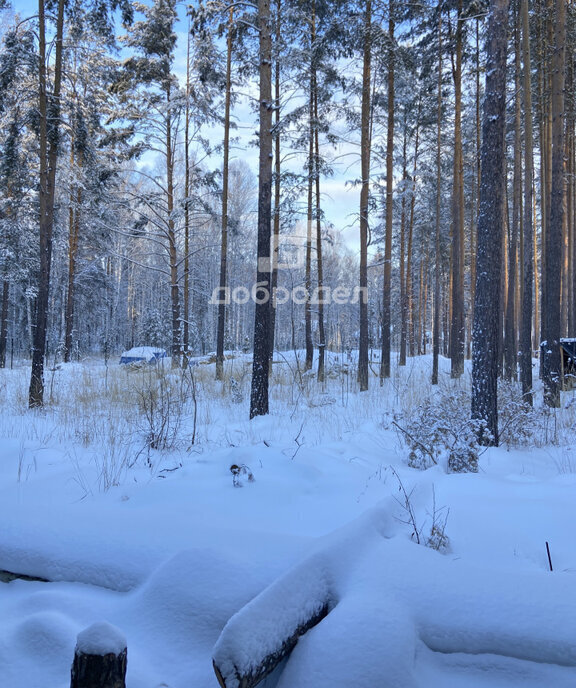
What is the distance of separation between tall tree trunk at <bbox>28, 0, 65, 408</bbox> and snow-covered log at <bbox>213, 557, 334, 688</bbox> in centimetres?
711

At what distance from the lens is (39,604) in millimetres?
1730

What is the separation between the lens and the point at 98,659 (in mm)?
1011

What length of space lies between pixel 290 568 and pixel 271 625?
356mm

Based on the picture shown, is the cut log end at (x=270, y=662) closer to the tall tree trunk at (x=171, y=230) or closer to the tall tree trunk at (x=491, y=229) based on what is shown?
the tall tree trunk at (x=491, y=229)

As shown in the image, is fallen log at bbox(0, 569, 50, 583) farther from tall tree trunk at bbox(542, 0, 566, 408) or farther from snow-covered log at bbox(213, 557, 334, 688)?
tall tree trunk at bbox(542, 0, 566, 408)

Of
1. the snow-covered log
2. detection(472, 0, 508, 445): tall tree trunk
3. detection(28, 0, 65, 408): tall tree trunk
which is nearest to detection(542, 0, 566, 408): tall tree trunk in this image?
detection(472, 0, 508, 445): tall tree trunk

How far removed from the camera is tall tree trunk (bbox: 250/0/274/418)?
5969 millimetres

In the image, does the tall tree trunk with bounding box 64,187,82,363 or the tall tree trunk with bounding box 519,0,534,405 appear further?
the tall tree trunk with bounding box 64,187,82,363

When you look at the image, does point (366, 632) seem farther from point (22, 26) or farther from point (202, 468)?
point (22, 26)

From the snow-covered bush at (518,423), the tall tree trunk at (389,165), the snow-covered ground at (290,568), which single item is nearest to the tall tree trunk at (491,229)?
A: the snow-covered bush at (518,423)

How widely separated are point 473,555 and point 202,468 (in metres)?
2.20

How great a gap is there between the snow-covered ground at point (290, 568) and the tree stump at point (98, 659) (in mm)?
286

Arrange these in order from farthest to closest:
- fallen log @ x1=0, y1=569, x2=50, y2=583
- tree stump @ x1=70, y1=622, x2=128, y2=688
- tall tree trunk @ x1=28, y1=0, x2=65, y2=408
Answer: tall tree trunk @ x1=28, y1=0, x2=65, y2=408 → fallen log @ x1=0, y1=569, x2=50, y2=583 → tree stump @ x1=70, y1=622, x2=128, y2=688

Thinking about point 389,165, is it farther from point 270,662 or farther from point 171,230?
point 270,662
